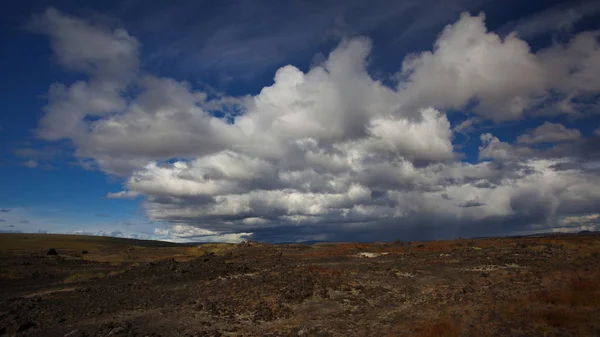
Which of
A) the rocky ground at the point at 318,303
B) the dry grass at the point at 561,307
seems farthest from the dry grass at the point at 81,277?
the dry grass at the point at 561,307

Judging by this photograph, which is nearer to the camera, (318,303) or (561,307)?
(561,307)

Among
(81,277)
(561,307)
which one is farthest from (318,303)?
(81,277)

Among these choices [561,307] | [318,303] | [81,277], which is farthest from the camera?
[81,277]

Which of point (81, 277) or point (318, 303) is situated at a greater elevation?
point (81, 277)

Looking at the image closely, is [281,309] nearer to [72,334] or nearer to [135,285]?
[72,334]

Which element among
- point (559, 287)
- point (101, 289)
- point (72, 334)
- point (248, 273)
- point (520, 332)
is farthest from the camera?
point (248, 273)

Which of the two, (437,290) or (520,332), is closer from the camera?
(520,332)

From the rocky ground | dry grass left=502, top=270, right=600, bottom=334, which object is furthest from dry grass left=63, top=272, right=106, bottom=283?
dry grass left=502, top=270, right=600, bottom=334

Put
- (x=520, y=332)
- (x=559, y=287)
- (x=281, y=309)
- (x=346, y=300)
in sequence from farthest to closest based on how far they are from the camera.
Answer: (x=346, y=300) → (x=281, y=309) → (x=559, y=287) → (x=520, y=332)

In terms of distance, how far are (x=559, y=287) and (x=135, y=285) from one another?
120ft

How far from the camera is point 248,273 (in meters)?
43.2

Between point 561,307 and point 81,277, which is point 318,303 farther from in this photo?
point 81,277

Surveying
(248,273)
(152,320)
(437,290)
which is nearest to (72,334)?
(152,320)

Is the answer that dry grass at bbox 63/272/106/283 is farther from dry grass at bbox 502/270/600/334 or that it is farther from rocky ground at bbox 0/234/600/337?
dry grass at bbox 502/270/600/334
